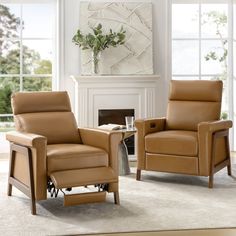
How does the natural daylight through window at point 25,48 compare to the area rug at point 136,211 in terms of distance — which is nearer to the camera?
the area rug at point 136,211

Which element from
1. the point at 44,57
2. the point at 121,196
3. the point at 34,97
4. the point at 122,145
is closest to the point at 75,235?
the point at 121,196

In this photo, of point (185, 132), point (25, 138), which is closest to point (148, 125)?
point (185, 132)

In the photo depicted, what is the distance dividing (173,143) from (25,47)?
8.83ft

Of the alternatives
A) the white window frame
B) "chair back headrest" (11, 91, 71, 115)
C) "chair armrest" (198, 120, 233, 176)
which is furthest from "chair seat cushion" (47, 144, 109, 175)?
the white window frame

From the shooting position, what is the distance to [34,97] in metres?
4.73

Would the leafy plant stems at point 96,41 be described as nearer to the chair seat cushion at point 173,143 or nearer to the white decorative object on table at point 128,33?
the white decorative object on table at point 128,33

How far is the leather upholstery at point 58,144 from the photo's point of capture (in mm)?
3992

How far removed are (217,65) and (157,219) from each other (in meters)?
3.65

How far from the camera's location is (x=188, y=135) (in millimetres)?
4992

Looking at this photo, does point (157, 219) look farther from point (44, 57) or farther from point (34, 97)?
point (44, 57)

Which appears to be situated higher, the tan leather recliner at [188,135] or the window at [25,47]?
the window at [25,47]

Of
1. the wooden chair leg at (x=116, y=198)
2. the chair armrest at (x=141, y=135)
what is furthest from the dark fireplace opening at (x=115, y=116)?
the wooden chair leg at (x=116, y=198)

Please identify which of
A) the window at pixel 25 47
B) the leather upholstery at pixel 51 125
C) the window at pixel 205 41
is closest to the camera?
the leather upholstery at pixel 51 125

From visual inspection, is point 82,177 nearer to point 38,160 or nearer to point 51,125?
point 38,160
